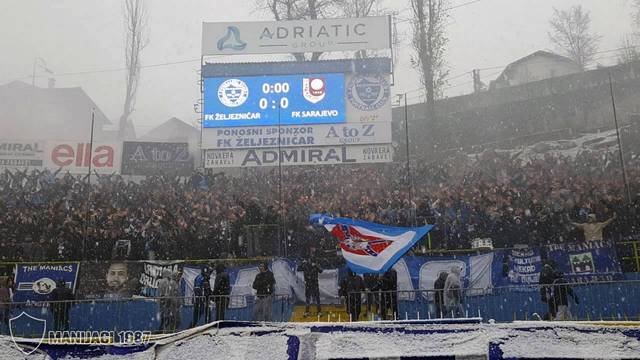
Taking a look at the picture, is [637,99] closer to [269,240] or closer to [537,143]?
[537,143]

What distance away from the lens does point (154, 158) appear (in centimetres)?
2545

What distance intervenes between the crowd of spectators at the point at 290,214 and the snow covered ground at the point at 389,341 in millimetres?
10370

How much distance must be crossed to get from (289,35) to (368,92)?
4.58 m

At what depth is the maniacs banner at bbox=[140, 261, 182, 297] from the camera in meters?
13.5

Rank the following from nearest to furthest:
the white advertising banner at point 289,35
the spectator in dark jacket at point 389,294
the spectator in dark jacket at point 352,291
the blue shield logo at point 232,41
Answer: the spectator in dark jacket at point 389,294 < the spectator in dark jacket at point 352,291 < the white advertising banner at point 289,35 < the blue shield logo at point 232,41

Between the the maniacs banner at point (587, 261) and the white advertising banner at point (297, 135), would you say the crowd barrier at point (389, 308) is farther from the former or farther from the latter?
the white advertising banner at point (297, 135)

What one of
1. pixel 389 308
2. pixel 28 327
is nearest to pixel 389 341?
pixel 389 308

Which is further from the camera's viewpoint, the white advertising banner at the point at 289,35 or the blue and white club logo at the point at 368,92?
the white advertising banner at the point at 289,35

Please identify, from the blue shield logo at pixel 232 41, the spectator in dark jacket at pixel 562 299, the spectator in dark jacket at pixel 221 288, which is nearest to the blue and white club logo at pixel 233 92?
the blue shield logo at pixel 232 41

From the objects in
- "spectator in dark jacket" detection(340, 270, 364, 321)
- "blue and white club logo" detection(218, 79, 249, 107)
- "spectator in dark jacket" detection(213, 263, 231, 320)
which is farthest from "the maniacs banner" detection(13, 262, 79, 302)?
"blue and white club logo" detection(218, 79, 249, 107)

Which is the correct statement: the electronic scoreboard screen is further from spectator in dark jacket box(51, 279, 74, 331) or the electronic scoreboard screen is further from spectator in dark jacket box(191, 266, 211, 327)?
spectator in dark jacket box(51, 279, 74, 331)

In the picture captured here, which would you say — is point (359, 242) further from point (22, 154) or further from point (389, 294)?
point (22, 154)

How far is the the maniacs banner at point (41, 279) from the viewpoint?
13289 millimetres

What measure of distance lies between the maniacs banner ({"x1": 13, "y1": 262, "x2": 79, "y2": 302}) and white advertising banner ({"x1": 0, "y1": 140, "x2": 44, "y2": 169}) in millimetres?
13673
